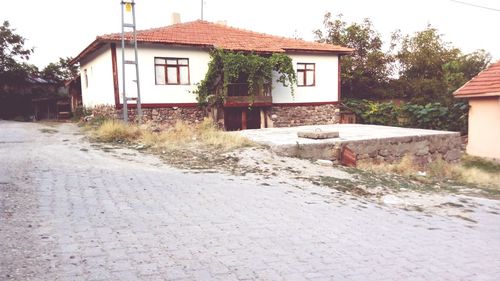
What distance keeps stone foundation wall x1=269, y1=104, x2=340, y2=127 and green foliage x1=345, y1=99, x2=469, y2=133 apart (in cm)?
172

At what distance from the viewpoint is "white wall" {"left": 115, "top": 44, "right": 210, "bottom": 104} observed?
1645cm

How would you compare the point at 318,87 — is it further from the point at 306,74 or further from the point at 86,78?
the point at 86,78

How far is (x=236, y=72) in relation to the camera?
17141mm

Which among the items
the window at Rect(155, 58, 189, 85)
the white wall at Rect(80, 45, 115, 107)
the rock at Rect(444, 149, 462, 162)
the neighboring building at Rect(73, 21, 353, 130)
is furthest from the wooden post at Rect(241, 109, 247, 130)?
the rock at Rect(444, 149, 462, 162)

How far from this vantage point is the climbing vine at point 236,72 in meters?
17.0

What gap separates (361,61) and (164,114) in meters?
16.4

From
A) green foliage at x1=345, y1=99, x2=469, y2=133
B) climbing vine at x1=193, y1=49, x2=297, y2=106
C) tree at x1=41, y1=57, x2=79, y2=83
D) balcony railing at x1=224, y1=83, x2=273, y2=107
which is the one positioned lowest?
green foliage at x1=345, y1=99, x2=469, y2=133

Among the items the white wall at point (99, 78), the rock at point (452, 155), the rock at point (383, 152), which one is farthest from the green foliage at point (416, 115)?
the white wall at point (99, 78)

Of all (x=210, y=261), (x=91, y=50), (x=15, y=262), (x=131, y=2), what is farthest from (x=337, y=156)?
(x=91, y=50)

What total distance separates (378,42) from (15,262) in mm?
28758

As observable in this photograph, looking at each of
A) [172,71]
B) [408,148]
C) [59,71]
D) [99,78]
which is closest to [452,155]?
[408,148]

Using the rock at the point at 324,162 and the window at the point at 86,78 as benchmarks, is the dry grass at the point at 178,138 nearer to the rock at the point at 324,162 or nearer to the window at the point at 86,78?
the rock at the point at 324,162

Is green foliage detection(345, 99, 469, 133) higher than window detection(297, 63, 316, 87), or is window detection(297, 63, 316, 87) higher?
window detection(297, 63, 316, 87)

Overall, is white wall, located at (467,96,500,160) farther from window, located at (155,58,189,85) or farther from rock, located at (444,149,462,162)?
window, located at (155,58,189,85)
